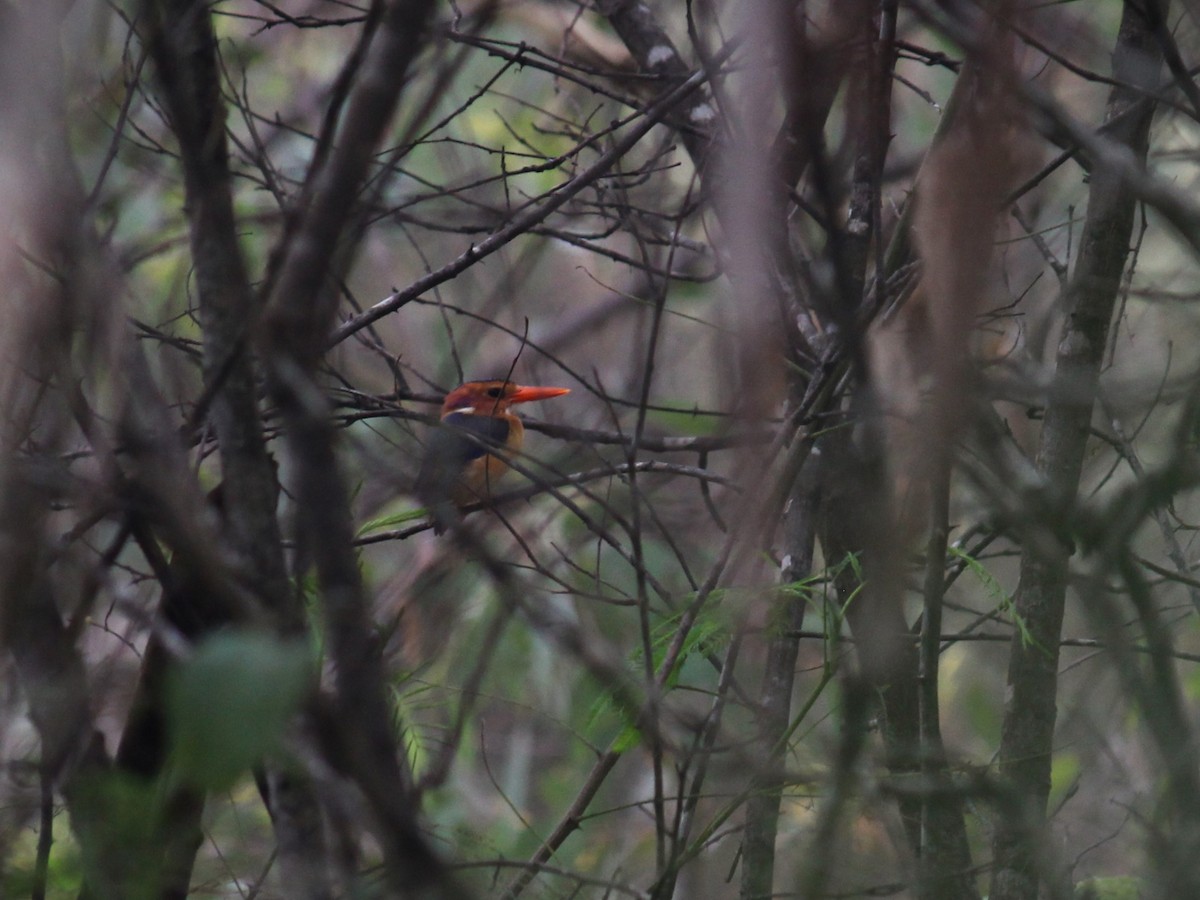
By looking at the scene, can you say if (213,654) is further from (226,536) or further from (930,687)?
(930,687)

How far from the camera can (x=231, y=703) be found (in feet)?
2.45

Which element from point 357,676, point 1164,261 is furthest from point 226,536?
point 1164,261

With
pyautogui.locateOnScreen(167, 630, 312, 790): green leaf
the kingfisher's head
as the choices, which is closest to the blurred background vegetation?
pyautogui.locateOnScreen(167, 630, 312, 790): green leaf

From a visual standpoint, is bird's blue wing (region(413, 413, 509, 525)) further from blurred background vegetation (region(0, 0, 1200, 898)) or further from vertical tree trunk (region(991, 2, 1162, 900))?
vertical tree trunk (region(991, 2, 1162, 900))

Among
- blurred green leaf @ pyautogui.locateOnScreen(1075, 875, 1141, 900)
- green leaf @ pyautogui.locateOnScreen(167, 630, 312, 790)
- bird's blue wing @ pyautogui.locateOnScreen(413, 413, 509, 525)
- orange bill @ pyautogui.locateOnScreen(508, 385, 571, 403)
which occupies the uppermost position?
orange bill @ pyautogui.locateOnScreen(508, 385, 571, 403)

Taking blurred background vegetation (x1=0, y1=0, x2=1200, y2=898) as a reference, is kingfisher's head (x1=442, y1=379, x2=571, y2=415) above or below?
above

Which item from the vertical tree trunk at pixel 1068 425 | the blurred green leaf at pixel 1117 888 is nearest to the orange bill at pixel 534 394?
the vertical tree trunk at pixel 1068 425

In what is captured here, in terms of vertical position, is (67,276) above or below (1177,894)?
above

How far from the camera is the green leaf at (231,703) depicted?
0.74 meters

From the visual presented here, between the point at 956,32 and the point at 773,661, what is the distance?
1.63 metres

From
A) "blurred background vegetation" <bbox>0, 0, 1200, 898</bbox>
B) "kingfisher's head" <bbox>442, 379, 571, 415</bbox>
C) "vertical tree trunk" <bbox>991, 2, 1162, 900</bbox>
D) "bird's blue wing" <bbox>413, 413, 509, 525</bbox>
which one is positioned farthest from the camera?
"kingfisher's head" <bbox>442, 379, 571, 415</bbox>

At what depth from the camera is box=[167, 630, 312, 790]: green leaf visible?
0.74 meters

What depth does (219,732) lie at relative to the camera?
0.75 m

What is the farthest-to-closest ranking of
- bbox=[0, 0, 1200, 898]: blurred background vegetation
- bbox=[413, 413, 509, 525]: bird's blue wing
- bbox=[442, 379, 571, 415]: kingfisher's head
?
bbox=[442, 379, 571, 415]: kingfisher's head < bbox=[413, 413, 509, 525]: bird's blue wing < bbox=[0, 0, 1200, 898]: blurred background vegetation
